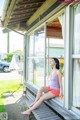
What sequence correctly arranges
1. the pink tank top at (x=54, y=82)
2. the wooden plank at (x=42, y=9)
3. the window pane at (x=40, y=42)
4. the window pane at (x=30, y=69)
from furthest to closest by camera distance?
the window pane at (x=30, y=69) → the window pane at (x=40, y=42) → the wooden plank at (x=42, y=9) → the pink tank top at (x=54, y=82)

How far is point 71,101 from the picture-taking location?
148 inches

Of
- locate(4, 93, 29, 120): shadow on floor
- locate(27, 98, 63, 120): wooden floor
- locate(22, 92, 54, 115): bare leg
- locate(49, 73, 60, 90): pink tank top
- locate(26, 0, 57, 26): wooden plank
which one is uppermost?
locate(26, 0, 57, 26): wooden plank

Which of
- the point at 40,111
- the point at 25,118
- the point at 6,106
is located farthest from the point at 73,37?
the point at 6,106

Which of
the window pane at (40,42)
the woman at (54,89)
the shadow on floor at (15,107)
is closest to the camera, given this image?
the woman at (54,89)

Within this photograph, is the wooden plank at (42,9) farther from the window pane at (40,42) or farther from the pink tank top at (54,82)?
the pink tank top at (54,82)

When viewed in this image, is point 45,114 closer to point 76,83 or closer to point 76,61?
point 76,83

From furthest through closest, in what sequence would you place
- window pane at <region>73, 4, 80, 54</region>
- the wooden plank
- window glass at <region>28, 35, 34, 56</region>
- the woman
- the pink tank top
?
window glass at <region>28, 35, 34, 56</region>
the wooden plank
the pink tank top
the woman
window pane at <region>73, 4, 80, 54</region>

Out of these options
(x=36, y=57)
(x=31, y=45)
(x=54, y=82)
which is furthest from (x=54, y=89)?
(x=31, y=45)

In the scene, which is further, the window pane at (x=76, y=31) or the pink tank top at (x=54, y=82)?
the pink tank top at (x=54, y=82)

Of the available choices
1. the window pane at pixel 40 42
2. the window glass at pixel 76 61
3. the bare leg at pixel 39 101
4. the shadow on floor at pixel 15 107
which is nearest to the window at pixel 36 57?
the window pane at pixel 40 42

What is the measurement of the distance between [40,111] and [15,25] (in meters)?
4.33

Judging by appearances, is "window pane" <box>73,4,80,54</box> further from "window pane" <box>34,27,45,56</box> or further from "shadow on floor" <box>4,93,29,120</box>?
"shadow on floor" <box>4,93,29,120</box>

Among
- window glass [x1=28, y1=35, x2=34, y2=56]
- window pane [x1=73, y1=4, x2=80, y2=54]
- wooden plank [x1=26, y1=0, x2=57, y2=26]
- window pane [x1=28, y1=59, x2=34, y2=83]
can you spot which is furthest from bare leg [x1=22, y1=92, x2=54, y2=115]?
window glass [x1=28, y1=35, x2=34, y2=56]

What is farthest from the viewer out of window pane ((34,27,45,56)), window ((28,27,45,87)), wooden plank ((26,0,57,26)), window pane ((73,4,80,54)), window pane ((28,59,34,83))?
window pane ((28,59,34,83))
